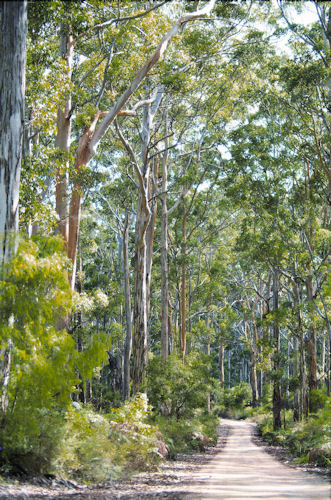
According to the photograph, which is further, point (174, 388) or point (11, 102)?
point (174, 388)

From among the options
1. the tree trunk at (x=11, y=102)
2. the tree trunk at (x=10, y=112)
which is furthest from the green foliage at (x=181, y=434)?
the tree trunk at (x=11, y=102)

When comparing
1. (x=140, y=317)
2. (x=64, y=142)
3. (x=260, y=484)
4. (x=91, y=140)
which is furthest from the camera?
(x=140, y=317)

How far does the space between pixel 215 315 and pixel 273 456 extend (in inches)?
1129

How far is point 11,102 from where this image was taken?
6.41 m

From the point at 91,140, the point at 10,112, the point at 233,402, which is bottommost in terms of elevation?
the point at 233,402

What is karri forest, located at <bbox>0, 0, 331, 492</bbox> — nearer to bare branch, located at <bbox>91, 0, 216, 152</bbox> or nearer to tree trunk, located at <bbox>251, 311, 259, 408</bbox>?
bare branch, located at <bbox>91, 0, 216, 152</bbox>

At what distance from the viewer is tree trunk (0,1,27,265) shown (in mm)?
6176

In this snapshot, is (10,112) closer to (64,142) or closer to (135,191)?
(64,142)

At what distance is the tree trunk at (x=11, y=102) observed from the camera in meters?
6.18

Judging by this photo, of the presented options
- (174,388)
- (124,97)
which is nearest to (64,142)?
(124,97)

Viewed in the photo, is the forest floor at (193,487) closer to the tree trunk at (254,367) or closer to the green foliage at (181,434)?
the green foliage at (181,434)

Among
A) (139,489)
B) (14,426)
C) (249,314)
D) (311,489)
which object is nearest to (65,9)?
(14,426)

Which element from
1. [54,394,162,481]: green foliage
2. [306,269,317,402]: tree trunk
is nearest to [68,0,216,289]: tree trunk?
[54,394,162,481]: green foliage

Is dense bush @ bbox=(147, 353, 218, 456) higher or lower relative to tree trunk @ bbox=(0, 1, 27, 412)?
lower
